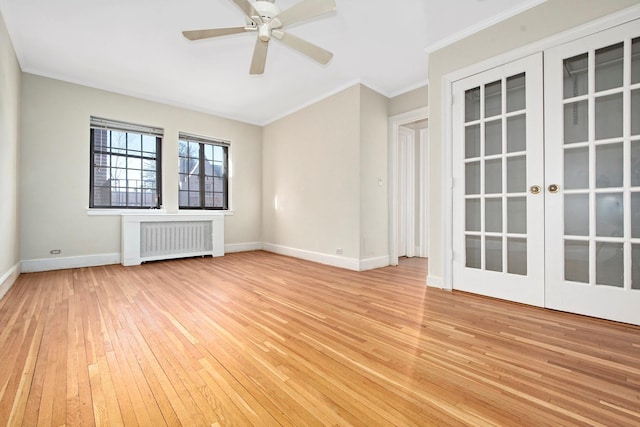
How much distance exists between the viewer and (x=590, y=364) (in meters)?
1.57

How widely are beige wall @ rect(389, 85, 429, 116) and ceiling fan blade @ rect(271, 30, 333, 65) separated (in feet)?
6.13

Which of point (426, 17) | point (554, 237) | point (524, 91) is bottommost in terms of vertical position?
point (554, 237)

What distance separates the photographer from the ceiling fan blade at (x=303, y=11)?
2.19 meters

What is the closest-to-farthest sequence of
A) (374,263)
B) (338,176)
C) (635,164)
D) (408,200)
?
1. (635,164)
2. (374,263)
3. (338,176)
4. (408,200)

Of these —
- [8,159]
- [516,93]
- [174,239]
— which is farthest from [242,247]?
[516,93]

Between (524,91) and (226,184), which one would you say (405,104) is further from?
(226,184)

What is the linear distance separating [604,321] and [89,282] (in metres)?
4.98

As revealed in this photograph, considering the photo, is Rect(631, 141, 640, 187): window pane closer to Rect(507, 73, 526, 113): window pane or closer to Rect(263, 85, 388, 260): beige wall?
Rect(507, 73, 526, 113): window pane

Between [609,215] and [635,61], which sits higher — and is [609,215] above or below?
below

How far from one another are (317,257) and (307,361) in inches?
121

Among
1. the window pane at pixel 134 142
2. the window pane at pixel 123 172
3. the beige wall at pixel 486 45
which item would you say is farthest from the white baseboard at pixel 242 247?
the beige wall at pixel 486 45

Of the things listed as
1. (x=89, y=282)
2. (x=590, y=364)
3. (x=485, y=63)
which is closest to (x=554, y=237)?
(x=590, y=364)

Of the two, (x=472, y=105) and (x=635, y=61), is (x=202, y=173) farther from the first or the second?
(x=635, y=61)

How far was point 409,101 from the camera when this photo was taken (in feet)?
14.0
